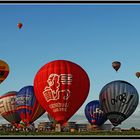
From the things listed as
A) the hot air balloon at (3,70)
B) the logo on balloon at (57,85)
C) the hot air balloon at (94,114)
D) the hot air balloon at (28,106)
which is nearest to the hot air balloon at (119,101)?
the hot air balloon at (28,106)

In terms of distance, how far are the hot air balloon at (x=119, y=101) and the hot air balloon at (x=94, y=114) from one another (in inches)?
348

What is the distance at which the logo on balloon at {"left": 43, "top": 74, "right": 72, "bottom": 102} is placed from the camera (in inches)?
1527

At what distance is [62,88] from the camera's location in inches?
1528

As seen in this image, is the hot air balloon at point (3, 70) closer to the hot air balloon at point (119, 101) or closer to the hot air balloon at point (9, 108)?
the hot air balloon at point (9, 108)

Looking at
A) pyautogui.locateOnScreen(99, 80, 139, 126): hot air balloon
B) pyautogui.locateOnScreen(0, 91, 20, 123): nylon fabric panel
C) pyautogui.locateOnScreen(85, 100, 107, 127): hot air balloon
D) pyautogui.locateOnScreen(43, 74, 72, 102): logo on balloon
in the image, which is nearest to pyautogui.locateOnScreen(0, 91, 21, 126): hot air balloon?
pyautogui.locateOnScreen(0, 91, 20, 123): nylon fabric panel

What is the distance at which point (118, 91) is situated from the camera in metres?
49.0

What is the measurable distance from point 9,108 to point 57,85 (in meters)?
21.4

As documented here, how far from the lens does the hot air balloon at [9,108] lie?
58.0 m

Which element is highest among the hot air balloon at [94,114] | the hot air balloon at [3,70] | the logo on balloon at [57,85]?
the hot air balloon at [3,70]

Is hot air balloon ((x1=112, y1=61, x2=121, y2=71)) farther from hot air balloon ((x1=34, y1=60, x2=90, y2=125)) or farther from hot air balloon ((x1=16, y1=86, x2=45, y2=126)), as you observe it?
hot air balloon ((x1=34, y1=60, x2=90, y2=125))

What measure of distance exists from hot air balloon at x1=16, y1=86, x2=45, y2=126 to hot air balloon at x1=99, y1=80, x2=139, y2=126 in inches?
318

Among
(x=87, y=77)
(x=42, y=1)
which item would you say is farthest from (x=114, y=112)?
(x=42, y=1)

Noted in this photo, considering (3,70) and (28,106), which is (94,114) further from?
(3,70)

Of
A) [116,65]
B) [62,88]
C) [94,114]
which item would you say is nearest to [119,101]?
[116,65]
